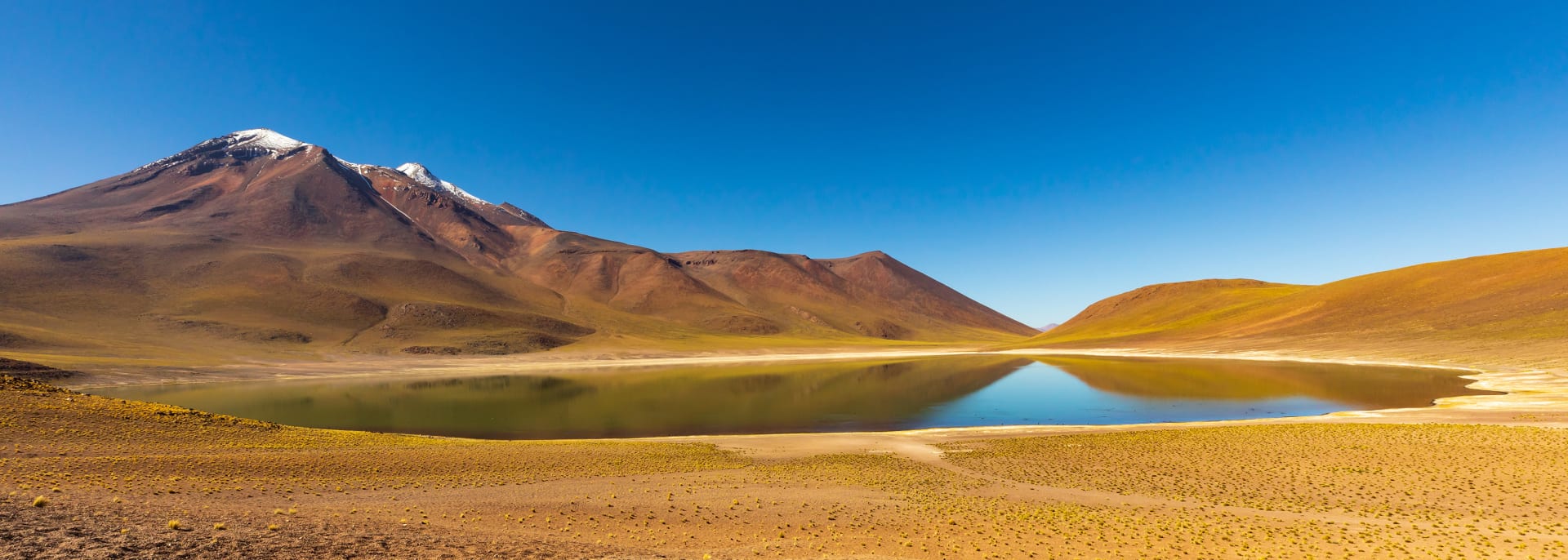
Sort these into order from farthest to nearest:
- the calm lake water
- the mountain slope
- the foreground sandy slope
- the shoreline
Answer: the mountain slope → the calm lake water → the shoreline → the foreground sandy slope

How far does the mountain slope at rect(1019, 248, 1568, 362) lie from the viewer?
85.0 m

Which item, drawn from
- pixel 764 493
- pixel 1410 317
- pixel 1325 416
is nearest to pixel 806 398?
pixel 1325 416

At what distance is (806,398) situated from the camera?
67938 millimetres

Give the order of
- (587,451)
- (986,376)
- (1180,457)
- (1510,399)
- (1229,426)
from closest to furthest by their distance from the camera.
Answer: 1. (1180,457)
2. (587,451)
3. (1229,426)
4. (1510,399)
5. (986,376)

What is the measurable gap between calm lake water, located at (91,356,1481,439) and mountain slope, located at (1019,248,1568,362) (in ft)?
67.4

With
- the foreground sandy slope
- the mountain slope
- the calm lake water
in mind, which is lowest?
the calm lake water

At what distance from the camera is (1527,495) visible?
63.6ft

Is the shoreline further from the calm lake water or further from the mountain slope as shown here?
the mountain slope

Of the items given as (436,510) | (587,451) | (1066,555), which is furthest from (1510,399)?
(436,510)

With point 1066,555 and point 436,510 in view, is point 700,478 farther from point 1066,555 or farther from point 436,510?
point 1066,555

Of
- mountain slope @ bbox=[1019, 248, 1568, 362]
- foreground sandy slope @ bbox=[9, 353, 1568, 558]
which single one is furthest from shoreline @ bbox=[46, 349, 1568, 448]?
mountain slope @ bbox=[1019, 248, 1568, 362]

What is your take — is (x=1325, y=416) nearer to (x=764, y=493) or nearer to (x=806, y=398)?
(x=764, y=493)

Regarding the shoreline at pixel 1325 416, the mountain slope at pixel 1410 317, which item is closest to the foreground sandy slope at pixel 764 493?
the shoreline at pixel 1325 416

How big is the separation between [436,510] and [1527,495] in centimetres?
3341
